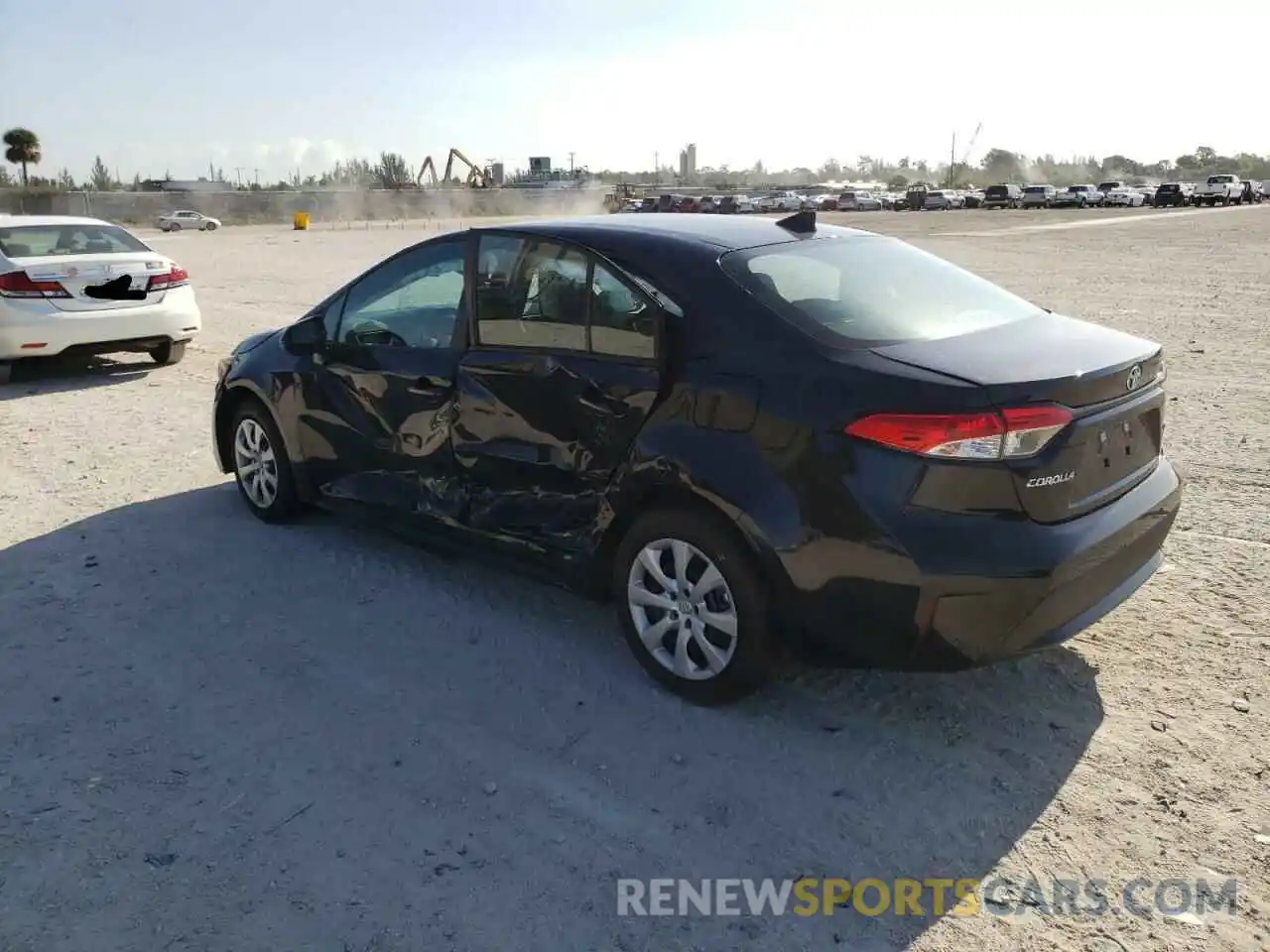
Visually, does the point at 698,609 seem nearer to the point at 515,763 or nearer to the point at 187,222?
the point at 515,763

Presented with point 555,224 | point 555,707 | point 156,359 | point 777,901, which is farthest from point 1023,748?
point 156,359

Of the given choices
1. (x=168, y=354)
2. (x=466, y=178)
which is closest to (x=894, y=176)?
(x=466, y=178)

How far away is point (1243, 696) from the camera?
3725mm

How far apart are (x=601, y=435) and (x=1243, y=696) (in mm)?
2464

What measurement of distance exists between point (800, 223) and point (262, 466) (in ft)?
10.5

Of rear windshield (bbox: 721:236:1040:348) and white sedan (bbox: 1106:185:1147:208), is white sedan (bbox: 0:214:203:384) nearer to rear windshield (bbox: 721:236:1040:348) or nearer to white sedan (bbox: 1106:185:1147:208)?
rear windshield (bbox: 721:236:1040:348)

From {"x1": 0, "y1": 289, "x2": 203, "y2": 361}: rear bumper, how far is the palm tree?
3307 inches

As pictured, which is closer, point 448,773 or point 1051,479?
point 1051,479

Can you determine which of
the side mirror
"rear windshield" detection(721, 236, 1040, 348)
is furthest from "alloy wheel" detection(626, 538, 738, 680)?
the side mirror

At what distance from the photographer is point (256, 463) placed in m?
5.78

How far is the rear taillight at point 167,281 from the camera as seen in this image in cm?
981

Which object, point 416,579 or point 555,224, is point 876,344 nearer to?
point 555,224

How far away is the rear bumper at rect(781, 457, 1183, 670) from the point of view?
3.13 metres

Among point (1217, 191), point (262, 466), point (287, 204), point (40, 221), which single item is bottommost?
point (262, 466)
